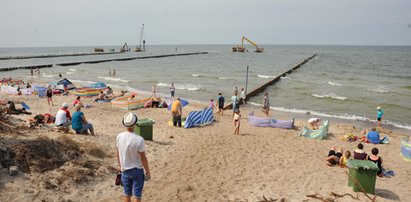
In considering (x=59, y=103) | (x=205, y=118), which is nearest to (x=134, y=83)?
(x=59, y=103)

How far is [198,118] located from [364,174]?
7.60m

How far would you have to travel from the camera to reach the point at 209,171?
25.8 feet

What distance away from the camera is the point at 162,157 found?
8570 mm

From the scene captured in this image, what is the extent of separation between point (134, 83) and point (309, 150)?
79.7ft

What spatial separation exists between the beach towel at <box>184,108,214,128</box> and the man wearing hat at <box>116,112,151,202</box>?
8.32 m

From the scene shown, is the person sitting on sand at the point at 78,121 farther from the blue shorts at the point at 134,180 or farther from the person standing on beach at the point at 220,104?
the person standing on beach at the point at 220,104

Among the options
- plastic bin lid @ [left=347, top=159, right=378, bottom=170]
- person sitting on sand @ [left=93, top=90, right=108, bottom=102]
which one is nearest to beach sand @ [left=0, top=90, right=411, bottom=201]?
plastic bin lid @ [left=347, top=159, right=378, bottom=170]

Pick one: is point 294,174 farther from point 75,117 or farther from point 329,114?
point 329,114

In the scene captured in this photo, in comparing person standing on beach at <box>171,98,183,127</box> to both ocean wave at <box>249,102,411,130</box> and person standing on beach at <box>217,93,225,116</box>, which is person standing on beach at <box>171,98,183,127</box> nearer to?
person standing on beach at <box>217,93,225,116</box>

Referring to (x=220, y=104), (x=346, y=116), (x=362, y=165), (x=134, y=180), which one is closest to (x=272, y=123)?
(x=220, y=104)

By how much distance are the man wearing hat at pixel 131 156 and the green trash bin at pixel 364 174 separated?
460cm

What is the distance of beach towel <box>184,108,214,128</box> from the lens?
42.1 ft

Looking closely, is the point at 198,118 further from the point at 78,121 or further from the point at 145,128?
the point at 78,121

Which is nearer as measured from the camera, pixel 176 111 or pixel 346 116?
pixel 176 111
